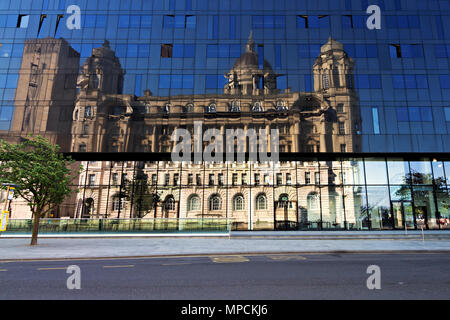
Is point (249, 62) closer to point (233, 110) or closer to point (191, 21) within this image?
point (233, 110)

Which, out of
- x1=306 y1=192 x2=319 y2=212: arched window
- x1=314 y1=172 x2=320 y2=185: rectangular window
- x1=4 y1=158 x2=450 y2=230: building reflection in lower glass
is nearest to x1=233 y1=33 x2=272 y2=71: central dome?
x1=4 y1=158 x2=450 y2=230: building reflection in lower glass

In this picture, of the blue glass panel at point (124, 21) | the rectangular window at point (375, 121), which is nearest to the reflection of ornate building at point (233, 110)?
the rectangular window at point (375, 121)

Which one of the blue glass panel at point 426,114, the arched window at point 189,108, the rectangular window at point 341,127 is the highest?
the arched window at point 189,108

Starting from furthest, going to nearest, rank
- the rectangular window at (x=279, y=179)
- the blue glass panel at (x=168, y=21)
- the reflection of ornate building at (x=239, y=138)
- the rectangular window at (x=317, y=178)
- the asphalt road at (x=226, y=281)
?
the blue glass panel at (x=168, y=21)
the rectangular window at (x=279, y=179)
the rectangular window at (x=317, y=178)
the reflection of ornate building at (x=239, y=138)
the asphalt road at (x=226, y=281)

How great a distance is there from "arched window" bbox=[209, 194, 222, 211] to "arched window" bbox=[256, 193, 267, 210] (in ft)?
Answer: 13.4

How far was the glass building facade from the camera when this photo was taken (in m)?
26.1

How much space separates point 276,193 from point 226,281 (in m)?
21.9

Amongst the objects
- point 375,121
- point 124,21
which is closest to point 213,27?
point 124,21

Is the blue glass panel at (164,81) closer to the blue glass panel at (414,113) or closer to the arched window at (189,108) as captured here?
the arched window at (189,108)

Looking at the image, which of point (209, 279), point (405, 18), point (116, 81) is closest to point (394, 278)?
point (209, 279)

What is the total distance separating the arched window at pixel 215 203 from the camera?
1096 inches

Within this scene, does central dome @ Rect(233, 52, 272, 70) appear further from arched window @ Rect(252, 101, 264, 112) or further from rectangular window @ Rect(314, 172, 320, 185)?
rectangular window @ Rect(314, 172, 320, 185)

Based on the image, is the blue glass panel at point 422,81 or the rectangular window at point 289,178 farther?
the rectangular window at point 289,178
